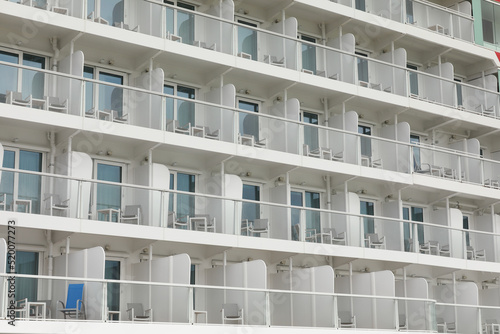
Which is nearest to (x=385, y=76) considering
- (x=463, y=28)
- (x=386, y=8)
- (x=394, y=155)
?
(x=386, y=8)

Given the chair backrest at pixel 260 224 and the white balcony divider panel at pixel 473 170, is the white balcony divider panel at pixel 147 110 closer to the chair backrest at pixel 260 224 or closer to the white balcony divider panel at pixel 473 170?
the chair backrest at pixel 260 224

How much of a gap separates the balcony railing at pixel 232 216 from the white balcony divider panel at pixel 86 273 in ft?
3.06

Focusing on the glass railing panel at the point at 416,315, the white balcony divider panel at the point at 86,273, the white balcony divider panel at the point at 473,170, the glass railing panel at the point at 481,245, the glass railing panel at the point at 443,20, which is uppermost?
the glass railing panel at the point at 443,20

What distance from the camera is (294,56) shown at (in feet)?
87.7

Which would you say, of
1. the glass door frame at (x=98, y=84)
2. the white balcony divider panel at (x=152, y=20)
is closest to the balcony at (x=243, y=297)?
the glass door frame at (x=98, y=84)

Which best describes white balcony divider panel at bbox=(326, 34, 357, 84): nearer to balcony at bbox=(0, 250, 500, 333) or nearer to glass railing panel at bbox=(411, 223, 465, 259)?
glass railing panel at bbox=(411, 223, 465, 259)

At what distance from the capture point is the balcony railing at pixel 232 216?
20.3 metres

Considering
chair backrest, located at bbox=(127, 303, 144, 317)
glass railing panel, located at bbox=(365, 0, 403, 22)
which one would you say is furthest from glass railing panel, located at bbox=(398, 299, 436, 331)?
glass railing panel, located at bbox=(365, 0, 403, 22)

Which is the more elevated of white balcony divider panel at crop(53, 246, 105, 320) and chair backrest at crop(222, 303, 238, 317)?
white balcony divider panel at crop(53, 246, 105, 320)

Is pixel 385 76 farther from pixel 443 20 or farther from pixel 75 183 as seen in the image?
pixel 75 183

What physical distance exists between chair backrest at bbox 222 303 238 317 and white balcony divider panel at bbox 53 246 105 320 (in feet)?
9.67

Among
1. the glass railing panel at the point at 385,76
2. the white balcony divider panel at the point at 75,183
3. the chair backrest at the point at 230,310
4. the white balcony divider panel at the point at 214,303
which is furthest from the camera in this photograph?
the glass railing panel at the point at 385,76

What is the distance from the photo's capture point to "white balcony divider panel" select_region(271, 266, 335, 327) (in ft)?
72.8

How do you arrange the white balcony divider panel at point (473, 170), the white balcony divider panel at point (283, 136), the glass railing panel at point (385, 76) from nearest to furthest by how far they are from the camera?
the white balcony divider panel at point (283, 136) < the glass railing panel at point (385, 76) < the white balcony divider panel at point (473, 170)
